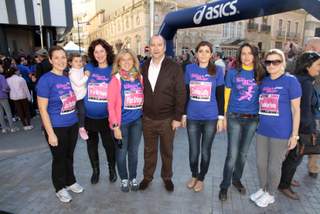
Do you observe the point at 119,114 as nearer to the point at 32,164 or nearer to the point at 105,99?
the point at 105,99

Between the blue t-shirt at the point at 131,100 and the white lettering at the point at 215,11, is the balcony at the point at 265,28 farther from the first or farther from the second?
the blue t-shirt at the point at 131,100

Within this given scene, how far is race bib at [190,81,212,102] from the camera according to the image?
2.94 metres

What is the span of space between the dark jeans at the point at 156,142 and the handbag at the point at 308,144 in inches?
61.3

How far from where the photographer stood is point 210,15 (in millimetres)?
5168

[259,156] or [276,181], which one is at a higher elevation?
[259,156]

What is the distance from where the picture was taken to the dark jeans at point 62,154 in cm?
291

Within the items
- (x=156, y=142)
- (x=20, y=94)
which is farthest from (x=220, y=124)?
(x=20, y=94)

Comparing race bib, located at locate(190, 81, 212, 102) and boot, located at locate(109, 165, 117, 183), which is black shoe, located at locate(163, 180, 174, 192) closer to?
boot, located at locate(109, 165, 117, 183)

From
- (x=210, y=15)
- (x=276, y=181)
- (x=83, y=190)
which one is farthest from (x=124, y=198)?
(x=210, y=15)

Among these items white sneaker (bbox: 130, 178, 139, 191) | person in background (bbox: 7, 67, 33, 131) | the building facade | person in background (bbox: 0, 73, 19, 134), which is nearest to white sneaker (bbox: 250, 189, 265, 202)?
white sneaker (bbox: 130, 178, 139, 191)

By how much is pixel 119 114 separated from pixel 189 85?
898mm

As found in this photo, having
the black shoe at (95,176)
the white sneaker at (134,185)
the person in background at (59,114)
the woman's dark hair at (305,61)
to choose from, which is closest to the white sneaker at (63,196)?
the person in background at (59,114)

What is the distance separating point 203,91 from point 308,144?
4.81ft

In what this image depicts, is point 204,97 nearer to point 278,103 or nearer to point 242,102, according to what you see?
point 242,102
